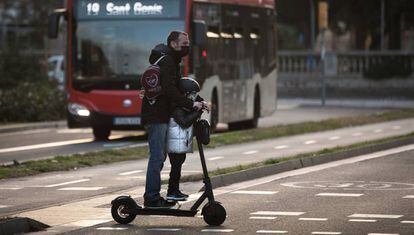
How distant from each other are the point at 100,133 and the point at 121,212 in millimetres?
16275

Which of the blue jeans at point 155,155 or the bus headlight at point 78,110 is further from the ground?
the blue jeans at point 155,155

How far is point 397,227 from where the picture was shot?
1245 cm

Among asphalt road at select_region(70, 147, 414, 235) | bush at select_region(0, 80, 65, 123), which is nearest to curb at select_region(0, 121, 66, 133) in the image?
bush at select_region(0, 80, 65, 123)

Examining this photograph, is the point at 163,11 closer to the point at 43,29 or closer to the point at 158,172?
the point at 158,172

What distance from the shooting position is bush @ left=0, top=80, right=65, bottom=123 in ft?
119

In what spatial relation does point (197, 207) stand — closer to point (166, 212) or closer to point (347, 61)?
point (166, 212)

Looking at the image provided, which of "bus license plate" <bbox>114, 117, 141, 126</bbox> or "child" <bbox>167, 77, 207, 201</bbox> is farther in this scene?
"bus license plate" <bbox>114, 117, 141, 126</bbox>

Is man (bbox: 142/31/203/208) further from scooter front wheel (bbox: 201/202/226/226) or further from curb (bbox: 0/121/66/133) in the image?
curb (bbox: 0/121/66/133)

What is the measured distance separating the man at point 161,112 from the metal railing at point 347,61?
43858 millimetres

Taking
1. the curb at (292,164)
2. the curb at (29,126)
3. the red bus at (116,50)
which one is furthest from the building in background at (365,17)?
the curb at (292,164)

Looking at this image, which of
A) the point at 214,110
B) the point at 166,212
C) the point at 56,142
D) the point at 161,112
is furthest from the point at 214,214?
the point at 214,110

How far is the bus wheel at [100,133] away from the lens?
95.7 feet

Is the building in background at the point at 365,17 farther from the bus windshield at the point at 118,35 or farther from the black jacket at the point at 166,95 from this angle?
the black jacket at the point at 166,95

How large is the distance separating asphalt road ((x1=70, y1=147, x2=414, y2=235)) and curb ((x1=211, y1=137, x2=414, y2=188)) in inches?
7.6
